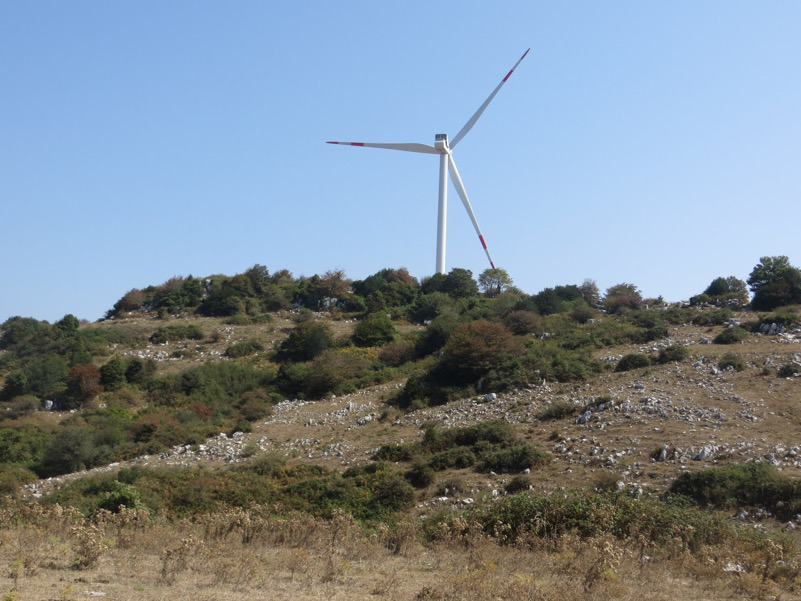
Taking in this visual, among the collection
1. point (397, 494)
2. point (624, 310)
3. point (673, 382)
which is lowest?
point (397, 494)

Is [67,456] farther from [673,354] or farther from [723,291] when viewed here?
[723,291]

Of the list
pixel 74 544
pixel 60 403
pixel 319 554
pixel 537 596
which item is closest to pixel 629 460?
pixel 319 554

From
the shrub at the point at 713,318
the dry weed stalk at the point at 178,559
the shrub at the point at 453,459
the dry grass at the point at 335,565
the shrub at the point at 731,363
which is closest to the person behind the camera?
the dry grass at the point at 335,565

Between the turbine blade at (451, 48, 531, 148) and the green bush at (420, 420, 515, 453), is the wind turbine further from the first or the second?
the green bush at (420, 420, 515, 453)

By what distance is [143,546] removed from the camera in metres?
12.6

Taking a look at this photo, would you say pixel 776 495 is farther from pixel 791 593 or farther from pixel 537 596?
pixel 537 596

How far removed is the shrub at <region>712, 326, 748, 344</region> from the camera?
34.3 metres

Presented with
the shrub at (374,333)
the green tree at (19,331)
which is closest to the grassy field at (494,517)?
the shrub at (374,333)

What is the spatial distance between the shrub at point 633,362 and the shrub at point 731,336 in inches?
180

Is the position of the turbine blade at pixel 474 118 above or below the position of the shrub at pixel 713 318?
above

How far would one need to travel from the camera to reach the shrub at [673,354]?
31.8 meters

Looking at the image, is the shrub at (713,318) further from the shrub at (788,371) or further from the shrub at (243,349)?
the shrub at (243,349)

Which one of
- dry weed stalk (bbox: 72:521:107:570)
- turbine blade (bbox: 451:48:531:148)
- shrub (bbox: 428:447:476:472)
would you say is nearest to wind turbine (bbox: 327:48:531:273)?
turbine blade (bbox: 451:48:531:148)

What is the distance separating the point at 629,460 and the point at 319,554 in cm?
1111
